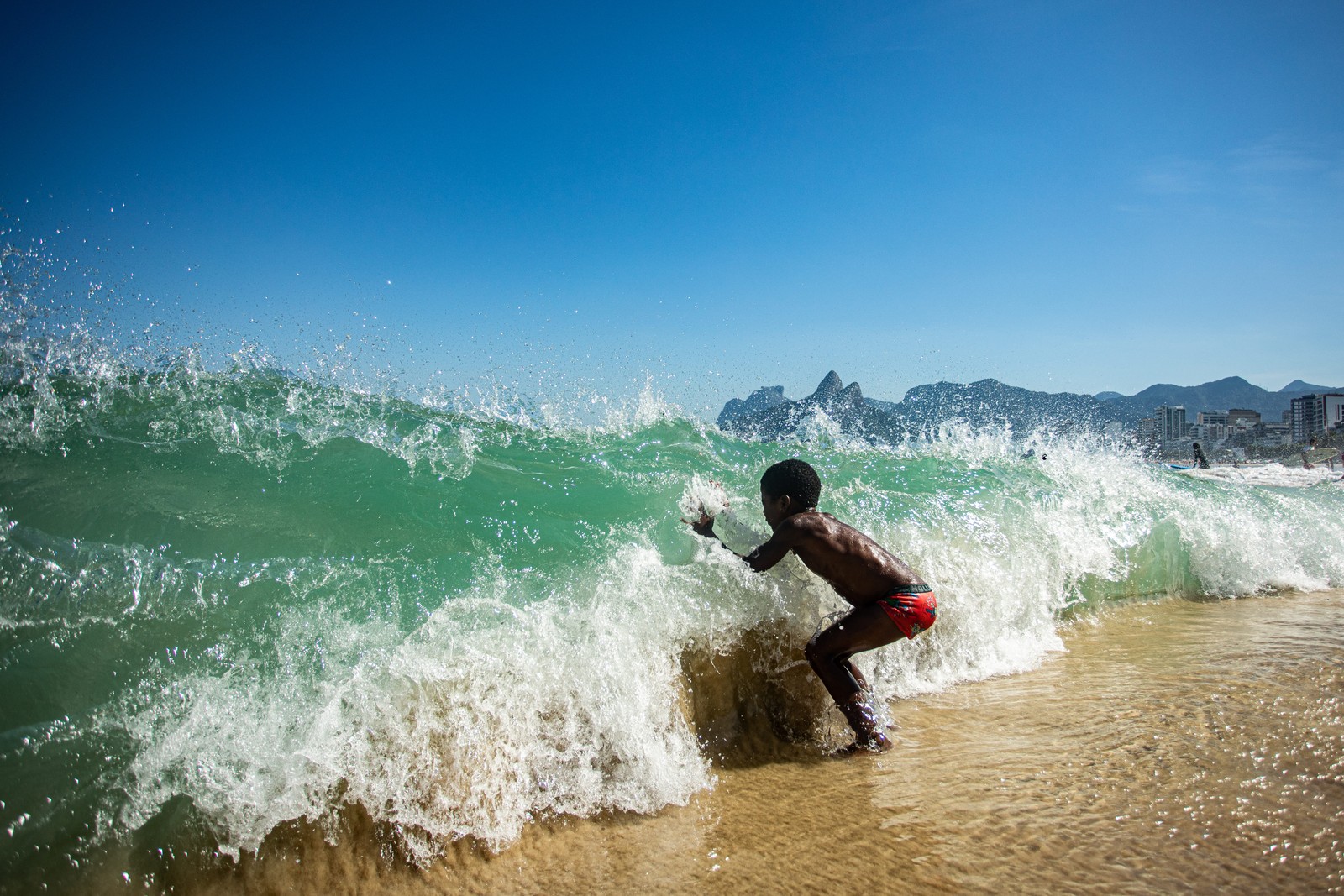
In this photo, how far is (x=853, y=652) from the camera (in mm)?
3607

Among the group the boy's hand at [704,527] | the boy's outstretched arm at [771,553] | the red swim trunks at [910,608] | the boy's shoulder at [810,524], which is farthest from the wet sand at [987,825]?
the boy's hand at [704,527]

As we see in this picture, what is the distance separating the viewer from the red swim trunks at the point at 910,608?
3.56 m

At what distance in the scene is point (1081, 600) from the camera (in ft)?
21.9

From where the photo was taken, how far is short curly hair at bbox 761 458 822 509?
3.91 metres

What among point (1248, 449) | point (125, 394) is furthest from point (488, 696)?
point (1248, 449)

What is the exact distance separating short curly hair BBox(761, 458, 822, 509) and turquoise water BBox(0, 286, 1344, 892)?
1.97 feet

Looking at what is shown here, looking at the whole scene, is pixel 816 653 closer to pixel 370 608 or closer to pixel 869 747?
pixel 869 747

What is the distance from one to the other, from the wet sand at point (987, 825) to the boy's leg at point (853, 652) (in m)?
0.19

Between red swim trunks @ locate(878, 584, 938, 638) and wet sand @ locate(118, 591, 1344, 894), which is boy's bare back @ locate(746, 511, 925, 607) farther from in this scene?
wet sand @ locate(118, 591, 1344, 894)

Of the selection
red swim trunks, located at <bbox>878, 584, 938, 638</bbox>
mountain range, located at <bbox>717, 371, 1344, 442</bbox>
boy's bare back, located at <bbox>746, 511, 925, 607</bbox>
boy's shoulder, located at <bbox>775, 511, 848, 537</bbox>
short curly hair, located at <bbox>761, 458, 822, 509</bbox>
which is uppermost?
mountain range, located at <bbox>717, 371, 1344, 442</bbox>

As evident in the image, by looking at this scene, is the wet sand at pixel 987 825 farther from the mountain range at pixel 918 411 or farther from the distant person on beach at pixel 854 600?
the mountain range at pixel 918 411

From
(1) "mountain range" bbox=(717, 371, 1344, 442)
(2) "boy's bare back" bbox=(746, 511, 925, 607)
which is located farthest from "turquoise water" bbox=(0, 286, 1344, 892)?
(1) "mountain range" bbox=(717, 371, 1344, 442)

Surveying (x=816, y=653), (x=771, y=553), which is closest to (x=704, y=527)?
(x=771, y=553)

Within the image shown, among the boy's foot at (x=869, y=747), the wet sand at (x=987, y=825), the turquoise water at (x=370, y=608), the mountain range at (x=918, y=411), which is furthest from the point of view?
the mountain range at (x=918, y=411)
